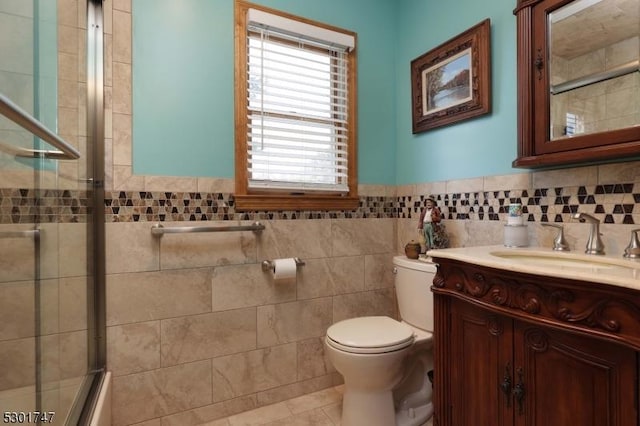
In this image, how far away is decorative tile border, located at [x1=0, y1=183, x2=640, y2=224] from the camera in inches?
44.1

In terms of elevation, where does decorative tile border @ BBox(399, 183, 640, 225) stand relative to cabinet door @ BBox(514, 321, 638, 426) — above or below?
above

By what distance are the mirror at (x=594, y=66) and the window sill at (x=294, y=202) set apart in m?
1.10

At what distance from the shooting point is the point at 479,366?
114 centimetres

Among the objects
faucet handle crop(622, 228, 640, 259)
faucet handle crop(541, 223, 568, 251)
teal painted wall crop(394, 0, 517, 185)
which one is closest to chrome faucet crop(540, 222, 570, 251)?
faucet handle crop(541, 223, 568, 251)

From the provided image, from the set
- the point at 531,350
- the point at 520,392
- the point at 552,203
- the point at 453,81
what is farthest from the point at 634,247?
the point at 453,81

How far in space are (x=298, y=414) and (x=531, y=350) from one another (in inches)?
49.7

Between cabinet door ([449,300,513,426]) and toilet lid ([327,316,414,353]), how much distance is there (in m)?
0.27

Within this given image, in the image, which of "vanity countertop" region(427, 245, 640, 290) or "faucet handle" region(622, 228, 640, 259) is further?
"faucet handle" region(622, 228, 640, 259)

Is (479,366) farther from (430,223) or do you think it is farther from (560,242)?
(430,223)

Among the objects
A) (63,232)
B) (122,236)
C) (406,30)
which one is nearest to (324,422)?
(122,236)

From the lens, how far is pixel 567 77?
1295 millimetres

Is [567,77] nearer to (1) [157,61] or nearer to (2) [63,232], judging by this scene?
(1) [157,61]

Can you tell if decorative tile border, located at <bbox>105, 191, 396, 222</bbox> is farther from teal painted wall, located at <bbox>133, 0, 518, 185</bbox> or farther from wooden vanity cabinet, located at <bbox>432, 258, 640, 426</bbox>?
wooden vanity cabinet, located at <bbox>432, 258, 640, 426</bbox>

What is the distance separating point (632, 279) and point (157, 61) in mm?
1946
